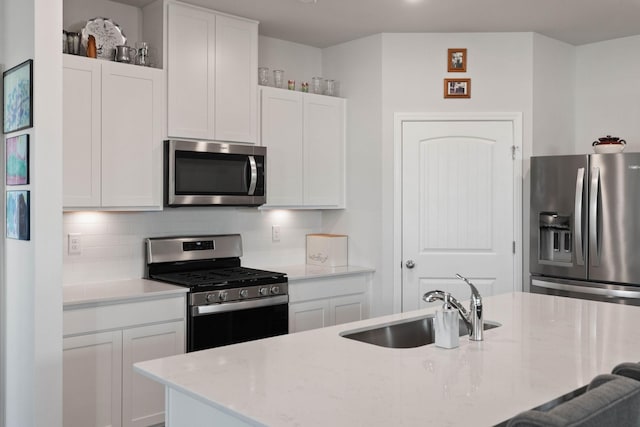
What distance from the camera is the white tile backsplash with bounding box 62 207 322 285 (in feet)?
12.0

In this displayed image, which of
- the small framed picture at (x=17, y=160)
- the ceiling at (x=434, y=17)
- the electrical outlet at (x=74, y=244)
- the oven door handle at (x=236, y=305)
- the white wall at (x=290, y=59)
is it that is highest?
the ceiling at (x=434, y=17)

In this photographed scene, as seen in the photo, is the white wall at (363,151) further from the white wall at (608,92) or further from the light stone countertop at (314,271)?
the white wall at (608,92)

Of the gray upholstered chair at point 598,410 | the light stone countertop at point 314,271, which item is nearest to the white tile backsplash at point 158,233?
the light stone countertop at point 314,271

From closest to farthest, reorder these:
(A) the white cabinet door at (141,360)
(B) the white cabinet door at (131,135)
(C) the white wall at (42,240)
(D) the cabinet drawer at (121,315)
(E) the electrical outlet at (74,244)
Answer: (C) the white wall at (42,240), (D) the cabinet drawer at (121,315), (A) the white cabinet door at (141,360), (B) the white cabinet door at (131,135), (E) the electrical outlet at (74,244)

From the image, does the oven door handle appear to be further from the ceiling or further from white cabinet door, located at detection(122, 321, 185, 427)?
the ceiling

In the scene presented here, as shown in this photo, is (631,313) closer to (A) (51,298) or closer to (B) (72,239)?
(A) (51,298)

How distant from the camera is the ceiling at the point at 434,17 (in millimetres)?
3855

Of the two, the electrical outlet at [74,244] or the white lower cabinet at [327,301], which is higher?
the electrical outlet at [74,244]

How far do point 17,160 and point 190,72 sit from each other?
127 centimetres

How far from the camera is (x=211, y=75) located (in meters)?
3.91

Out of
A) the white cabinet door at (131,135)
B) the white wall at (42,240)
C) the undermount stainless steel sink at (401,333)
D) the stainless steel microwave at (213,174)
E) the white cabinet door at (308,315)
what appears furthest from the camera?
the white cabinet door at (308,315)

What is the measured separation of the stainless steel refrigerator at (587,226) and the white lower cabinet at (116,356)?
245 cm

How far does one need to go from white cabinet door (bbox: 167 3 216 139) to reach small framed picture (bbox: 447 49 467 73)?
1709 mm

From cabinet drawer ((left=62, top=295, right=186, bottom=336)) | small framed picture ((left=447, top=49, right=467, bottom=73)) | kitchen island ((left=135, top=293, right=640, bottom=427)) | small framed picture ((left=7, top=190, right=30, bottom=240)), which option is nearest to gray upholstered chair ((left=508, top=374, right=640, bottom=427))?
kitchen island ((left=135, top=293, right=640, bottom=427))
